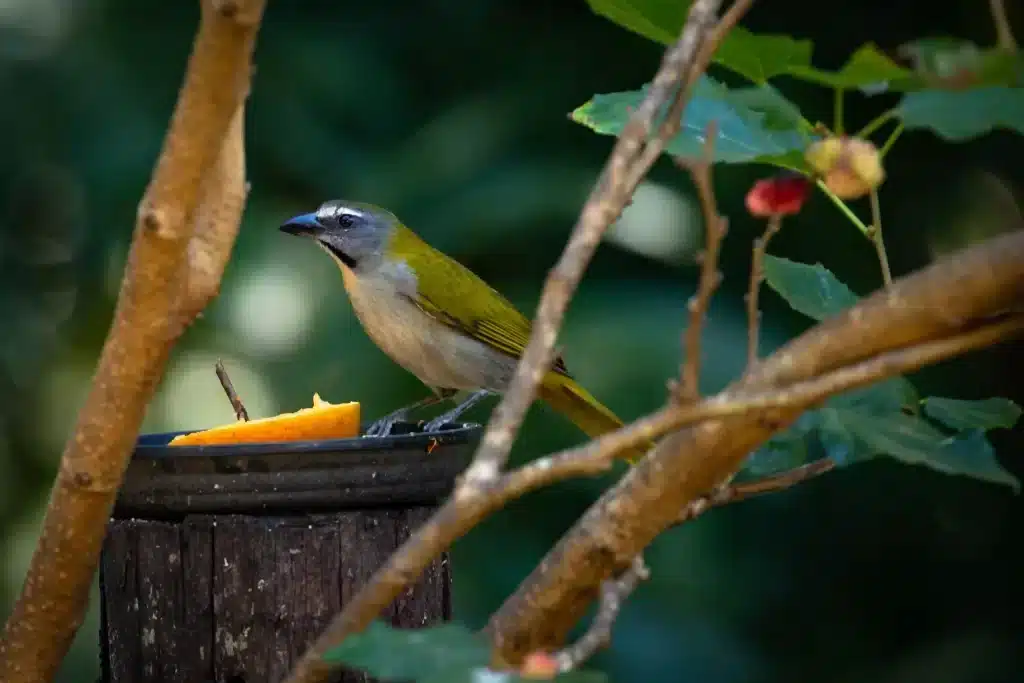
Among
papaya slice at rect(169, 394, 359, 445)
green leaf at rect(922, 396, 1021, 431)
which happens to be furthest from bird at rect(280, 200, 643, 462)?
green leaf at rect(922, 396, 1021, 431)

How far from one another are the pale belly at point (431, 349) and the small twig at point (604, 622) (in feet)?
6.87

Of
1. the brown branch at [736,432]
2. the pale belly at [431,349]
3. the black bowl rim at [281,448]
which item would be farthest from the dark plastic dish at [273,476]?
the pale belly at [431,349]

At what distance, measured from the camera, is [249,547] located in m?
1.75

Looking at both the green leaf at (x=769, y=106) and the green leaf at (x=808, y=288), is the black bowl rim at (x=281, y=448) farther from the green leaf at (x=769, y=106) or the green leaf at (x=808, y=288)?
the green leaf at (x=769, y=106)

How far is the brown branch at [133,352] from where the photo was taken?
1.14 meters

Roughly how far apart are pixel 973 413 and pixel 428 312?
2083 mm

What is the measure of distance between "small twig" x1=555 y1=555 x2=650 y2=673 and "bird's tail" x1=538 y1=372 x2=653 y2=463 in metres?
1.90

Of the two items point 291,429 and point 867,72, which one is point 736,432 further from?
point 291,429

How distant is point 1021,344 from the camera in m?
4.05

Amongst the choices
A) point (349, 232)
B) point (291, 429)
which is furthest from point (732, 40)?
point (349, 232)

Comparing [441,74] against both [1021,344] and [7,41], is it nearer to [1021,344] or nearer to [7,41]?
[7,41]

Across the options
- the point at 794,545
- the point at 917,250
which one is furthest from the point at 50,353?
the point at 917,250

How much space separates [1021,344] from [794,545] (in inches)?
30.2

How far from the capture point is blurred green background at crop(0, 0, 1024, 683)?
12.6ft
